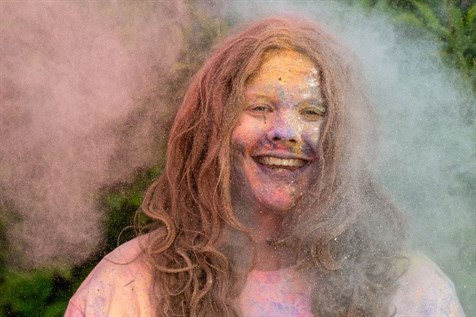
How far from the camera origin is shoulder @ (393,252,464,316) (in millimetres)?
3008

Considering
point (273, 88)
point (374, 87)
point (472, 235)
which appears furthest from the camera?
point (472, 235)

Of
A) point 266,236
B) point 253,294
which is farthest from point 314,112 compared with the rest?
point 253,294

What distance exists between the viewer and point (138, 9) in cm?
343

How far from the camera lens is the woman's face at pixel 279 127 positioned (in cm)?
288

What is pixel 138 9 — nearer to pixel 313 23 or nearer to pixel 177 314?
pixel 313 23

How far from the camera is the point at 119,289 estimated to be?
2975 millimetres

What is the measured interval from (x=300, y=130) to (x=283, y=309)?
0.48 metres

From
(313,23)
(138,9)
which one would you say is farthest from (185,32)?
(313,23)

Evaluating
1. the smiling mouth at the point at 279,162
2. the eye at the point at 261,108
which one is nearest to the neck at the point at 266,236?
the smiling mouth at the point at 279,162

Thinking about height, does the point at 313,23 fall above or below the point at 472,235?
above

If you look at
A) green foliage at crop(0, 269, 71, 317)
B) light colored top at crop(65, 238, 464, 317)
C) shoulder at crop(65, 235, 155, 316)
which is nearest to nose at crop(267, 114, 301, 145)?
light colored top at crop(65, 238, 464, 317)

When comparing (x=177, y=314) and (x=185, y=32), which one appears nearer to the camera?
(x=177, y=314)

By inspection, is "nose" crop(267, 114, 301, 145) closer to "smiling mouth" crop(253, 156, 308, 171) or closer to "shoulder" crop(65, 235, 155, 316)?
"smiling mouth" crop(253, 156, 308, 171)

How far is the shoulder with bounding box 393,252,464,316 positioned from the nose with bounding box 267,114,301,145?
1.61 feet
